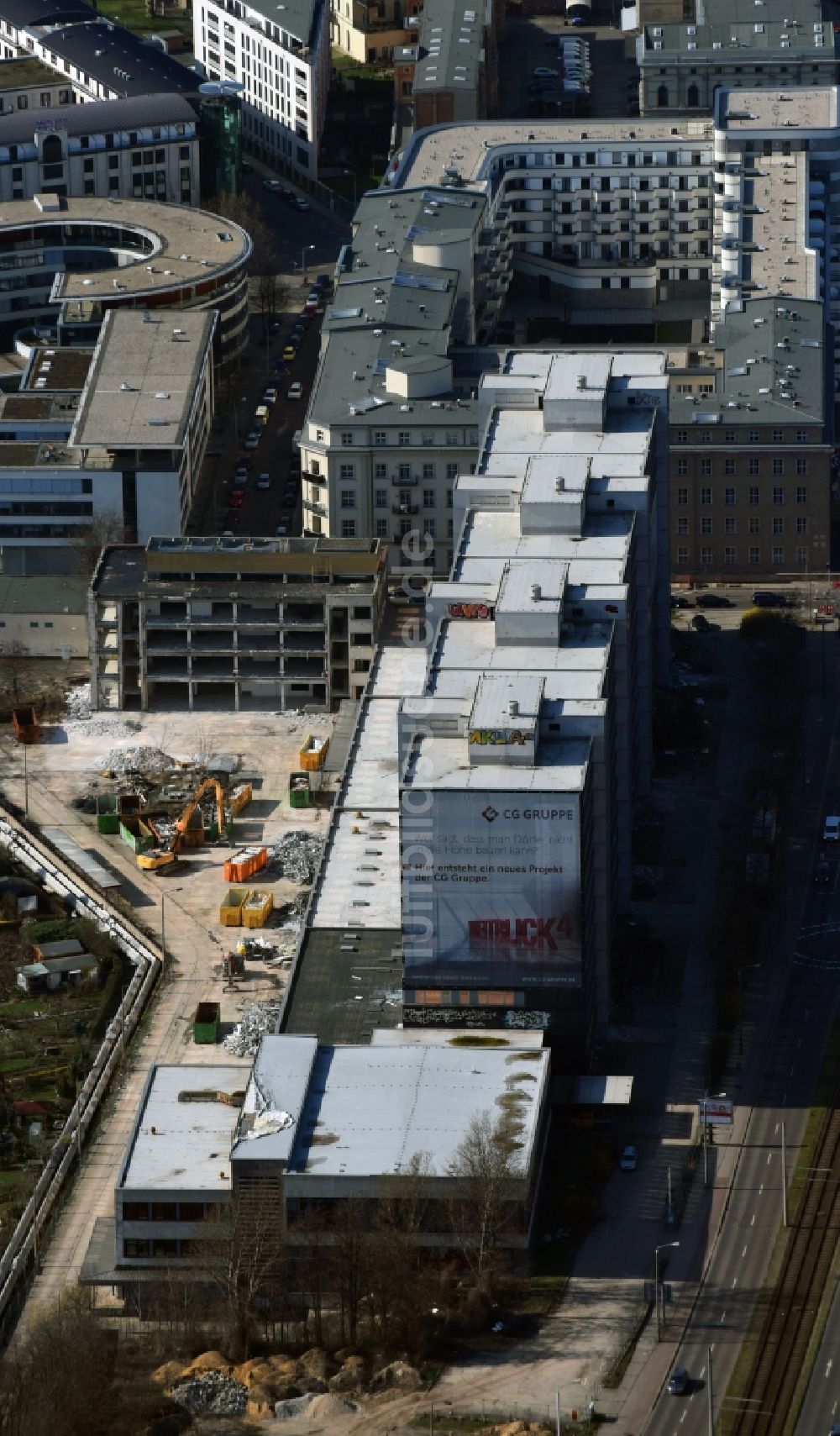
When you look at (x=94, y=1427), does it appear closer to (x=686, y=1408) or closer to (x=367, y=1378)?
(x=367, y=1378)

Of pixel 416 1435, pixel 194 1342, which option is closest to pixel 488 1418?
pixel 416 1435

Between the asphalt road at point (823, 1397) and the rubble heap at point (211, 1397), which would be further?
the rubble heap at point (211, 1397)

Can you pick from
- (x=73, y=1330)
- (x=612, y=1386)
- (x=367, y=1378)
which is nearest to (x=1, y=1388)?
(x=73, y=1330)

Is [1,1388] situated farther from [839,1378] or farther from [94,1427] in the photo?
[839,1378]

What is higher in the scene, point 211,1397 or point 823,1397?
point 823,1397

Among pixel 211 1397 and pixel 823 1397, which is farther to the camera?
pixel 823 1397

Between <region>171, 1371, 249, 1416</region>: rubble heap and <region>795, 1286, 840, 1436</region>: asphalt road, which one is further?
<region>171, 1371, 249, 1416</region>: rubble heap
